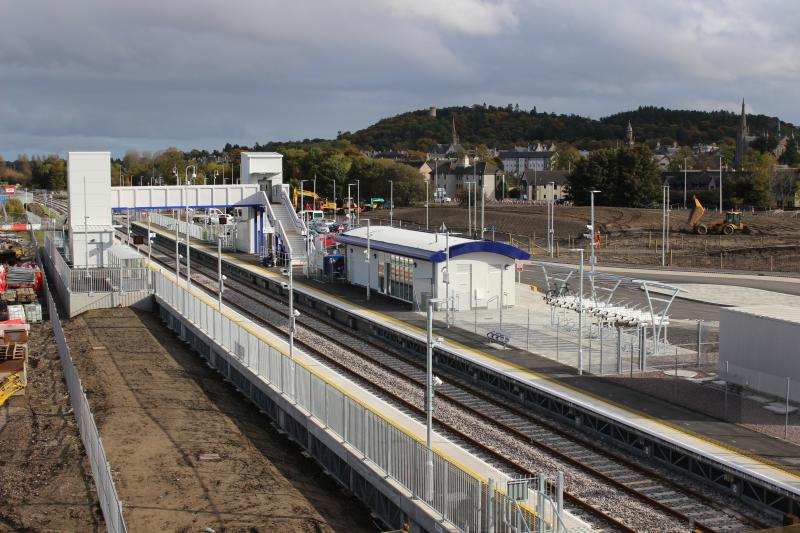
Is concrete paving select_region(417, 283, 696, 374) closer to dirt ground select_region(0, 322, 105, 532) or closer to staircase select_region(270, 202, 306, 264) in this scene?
dirt ground select_region(0, 322, 105, 532)

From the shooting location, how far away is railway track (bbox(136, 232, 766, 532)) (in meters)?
18.8

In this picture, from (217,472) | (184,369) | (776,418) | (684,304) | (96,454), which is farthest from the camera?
(684,304)

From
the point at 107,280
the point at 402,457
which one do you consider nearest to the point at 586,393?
the point at 402,457

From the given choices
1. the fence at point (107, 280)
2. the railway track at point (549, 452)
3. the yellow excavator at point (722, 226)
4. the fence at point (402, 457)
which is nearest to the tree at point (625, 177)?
the yellow excavator at point (722, 226)

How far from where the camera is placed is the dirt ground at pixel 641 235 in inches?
2876

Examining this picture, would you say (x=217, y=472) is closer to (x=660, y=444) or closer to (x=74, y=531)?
(x=74, y=531)

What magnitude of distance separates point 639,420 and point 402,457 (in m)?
7.78

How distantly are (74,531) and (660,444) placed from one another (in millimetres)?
13180

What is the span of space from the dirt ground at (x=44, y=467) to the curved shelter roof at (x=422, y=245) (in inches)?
663

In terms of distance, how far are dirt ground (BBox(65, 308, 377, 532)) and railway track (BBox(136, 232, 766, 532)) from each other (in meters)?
4.19

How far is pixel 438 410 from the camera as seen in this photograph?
27.3 meters

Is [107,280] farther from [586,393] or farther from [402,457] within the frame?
[402,457]

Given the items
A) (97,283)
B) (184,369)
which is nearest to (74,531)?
(184,369)

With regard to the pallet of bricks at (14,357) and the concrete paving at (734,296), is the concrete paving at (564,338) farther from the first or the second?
the pallet of bricks at (14,357)
